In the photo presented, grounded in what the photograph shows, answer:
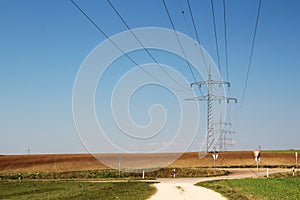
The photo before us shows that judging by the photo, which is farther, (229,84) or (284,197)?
(229,84)

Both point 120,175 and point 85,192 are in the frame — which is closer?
point 85,192

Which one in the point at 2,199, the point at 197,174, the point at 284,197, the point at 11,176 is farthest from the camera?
the point at 11,176

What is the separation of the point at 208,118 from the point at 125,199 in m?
39.1

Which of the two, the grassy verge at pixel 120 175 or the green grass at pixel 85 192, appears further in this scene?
the grassy verge at pixel 120 175

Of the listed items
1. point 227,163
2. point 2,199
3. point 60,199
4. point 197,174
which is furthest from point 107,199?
point 227,163

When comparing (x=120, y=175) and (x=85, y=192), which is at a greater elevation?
(x=85, y=192)

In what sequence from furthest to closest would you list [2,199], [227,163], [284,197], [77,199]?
[227,163]
[2,199]
[77,199]
[284,197]

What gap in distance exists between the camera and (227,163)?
251ft

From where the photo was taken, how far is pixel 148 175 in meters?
57.4

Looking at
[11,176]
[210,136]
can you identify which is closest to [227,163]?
[210,136]

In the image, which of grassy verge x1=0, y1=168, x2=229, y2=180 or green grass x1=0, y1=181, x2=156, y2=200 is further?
grassy verge x1=0, y1=168, x2=229, y2=180

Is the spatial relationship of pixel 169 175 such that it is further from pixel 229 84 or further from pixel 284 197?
pixel 284 197

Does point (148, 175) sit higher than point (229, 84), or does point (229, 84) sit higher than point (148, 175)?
point (229, 84)

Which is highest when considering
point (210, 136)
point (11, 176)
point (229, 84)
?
point (229, 84)
